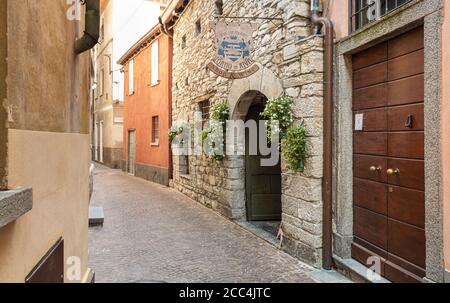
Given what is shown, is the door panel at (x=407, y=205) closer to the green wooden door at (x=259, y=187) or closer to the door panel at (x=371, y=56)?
the door panel at (x=371, y=56)

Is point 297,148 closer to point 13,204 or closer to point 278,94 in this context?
point 278,94

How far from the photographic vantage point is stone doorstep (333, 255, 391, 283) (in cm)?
406

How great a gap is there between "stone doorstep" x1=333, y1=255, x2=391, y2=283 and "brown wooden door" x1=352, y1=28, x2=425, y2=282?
3.0 inches

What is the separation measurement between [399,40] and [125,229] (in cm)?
513

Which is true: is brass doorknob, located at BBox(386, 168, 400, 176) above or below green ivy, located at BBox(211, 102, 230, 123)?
A: below

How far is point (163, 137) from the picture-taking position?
537 inches

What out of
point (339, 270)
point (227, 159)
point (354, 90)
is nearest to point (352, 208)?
point (339, 270)

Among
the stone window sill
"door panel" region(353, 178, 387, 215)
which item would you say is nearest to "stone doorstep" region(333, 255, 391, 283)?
"door panel" region(353, 178, 387, 215)

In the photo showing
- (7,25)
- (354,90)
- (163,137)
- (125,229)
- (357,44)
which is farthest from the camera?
(163,137)

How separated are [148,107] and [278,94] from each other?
10.6 metres

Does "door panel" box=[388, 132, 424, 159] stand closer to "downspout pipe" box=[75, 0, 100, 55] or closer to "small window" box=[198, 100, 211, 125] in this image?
"downspout pipe" box=[75, 0, 100, 55]

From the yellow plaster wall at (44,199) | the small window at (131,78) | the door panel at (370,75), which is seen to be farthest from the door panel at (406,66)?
the small window at (131,78)

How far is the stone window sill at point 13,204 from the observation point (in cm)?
158
